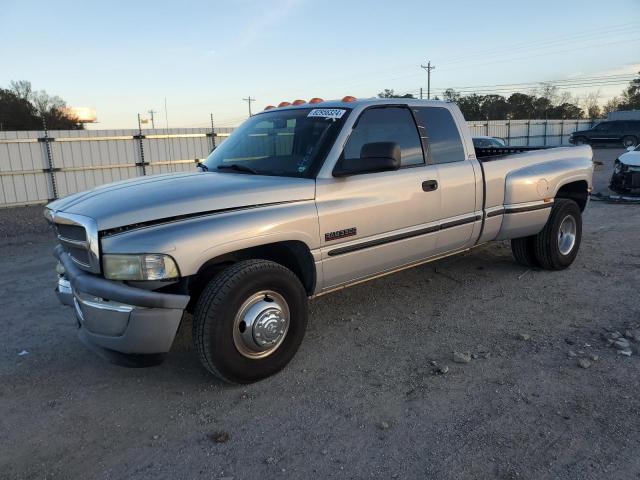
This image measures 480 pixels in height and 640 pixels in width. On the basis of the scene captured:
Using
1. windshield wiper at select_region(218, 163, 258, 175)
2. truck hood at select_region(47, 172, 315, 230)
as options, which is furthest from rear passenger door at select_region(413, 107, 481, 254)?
windshield wiper at select_region(218, 163, 258, 175)

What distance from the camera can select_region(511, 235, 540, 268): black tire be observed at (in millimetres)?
5668

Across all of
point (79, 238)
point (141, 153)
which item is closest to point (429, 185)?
point (79, 238)

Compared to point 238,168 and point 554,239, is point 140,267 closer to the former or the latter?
point 238,168

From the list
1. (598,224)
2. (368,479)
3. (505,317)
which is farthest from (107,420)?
(598,224)

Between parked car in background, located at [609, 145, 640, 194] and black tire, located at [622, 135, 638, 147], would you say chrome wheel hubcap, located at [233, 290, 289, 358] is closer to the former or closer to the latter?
parked car in background, located at [609, 145, 640, 194]

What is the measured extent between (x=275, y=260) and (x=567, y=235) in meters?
3.86

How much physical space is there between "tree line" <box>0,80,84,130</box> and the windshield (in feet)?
153

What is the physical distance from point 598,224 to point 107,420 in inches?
321

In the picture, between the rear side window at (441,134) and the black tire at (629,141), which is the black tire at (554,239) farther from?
the black tire at (629,141)

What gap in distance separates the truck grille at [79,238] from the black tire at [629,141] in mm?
33971

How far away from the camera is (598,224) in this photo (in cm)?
845

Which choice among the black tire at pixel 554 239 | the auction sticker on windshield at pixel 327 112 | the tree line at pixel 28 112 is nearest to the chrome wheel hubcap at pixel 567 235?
the black tire at pixel 554 239

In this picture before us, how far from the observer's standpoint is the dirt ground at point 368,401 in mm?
2568

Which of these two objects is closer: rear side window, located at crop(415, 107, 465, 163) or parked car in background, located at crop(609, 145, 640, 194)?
rear side window, located at crop(415, 107, 465, 163)
